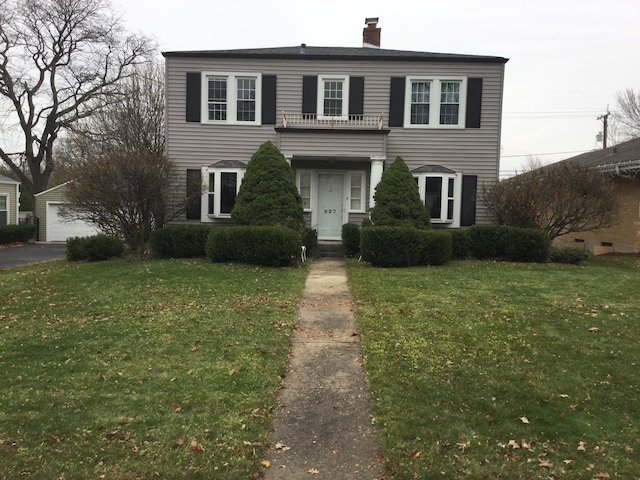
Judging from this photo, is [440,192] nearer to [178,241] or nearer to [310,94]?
[310,94]

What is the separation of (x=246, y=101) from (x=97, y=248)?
633 cm

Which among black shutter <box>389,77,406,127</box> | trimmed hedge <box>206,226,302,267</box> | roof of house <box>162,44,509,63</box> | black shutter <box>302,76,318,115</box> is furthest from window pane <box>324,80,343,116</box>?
trimmed hedge <box>206,226,302,267</box>

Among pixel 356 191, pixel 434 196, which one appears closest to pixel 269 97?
→ pixel 356 191

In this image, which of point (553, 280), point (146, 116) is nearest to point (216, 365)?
point (553, 280)

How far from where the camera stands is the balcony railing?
15.1 meters

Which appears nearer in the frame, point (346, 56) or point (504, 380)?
point (504, 380)

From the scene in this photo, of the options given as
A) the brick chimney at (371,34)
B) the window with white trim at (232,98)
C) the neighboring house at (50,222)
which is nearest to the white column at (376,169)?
the window with white trim at (232,98)

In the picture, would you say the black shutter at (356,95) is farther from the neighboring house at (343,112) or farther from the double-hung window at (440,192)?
the double-hung window at (440,192)

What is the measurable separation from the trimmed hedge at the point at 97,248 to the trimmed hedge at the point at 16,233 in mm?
12215

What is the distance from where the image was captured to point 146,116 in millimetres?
20703

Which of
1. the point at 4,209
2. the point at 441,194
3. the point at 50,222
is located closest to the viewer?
the point at 441,194

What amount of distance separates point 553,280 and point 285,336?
20.3ft

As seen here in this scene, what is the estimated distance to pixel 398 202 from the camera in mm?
13164

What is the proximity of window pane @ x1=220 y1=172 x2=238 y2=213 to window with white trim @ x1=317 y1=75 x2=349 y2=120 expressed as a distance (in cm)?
338
